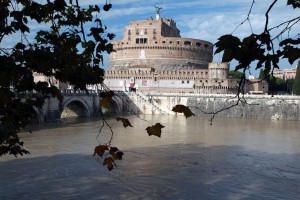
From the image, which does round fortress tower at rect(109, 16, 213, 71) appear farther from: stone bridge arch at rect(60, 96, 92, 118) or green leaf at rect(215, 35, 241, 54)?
green leaf at rect(215, 35, 241, 54)

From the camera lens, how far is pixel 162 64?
47438 millimetres

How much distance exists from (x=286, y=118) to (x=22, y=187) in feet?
92.3

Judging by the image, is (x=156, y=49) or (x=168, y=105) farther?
(x=156, y=49)

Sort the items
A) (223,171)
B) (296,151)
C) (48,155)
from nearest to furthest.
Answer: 1. (223,171)
2. (48,155)
3. (296,151)

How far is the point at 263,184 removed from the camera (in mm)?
10266

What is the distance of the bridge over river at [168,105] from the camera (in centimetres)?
2890

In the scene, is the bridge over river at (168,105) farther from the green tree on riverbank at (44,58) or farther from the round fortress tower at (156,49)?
the green tree on riverbank at (44,58)

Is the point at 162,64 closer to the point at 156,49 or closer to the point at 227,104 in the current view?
the point at 156,49

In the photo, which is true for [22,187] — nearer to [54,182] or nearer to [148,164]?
[54,182]

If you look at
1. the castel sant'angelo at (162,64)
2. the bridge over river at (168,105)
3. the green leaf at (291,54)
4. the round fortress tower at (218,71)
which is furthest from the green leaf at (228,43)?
the round fortress tower at (218,71)

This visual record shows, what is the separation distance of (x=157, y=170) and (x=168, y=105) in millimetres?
26528

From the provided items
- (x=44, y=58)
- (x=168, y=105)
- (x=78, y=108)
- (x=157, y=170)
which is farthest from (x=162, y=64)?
(x=44, y=58)

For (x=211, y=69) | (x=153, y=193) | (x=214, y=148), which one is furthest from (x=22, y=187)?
(x=211, y=69)

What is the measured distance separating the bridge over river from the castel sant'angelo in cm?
458
